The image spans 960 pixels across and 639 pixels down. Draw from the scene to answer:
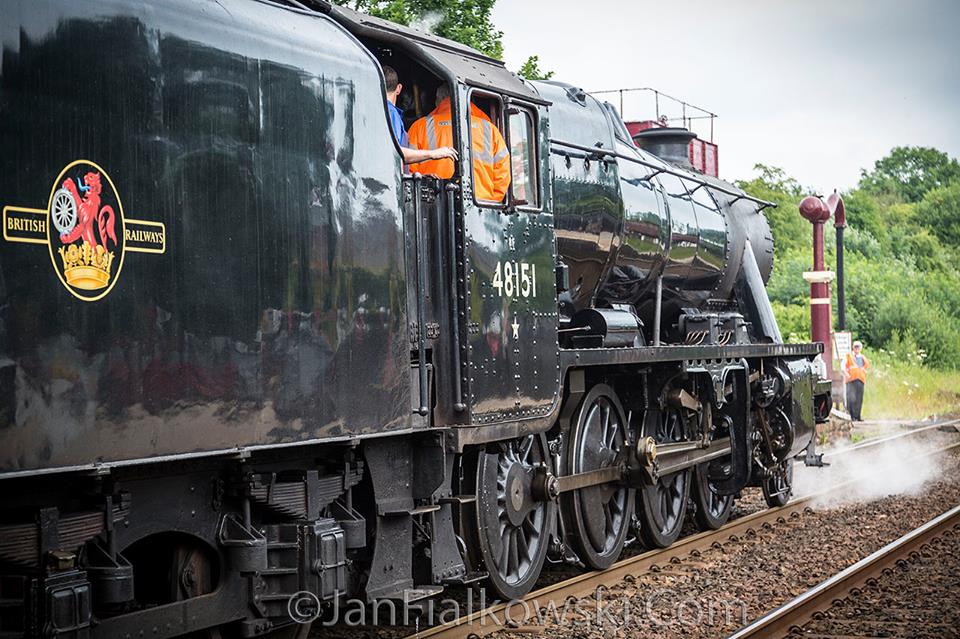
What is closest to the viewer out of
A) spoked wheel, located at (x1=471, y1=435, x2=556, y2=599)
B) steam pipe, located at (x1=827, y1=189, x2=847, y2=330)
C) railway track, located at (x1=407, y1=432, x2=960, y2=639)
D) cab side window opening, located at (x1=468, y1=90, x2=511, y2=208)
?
railway track, located at (x1=407, y1=432, x2=960, y2=639)

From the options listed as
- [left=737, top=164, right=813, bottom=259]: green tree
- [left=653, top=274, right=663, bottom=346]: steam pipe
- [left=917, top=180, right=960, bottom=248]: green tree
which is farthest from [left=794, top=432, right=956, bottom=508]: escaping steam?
[left=917, top=180, right=960, bottom=248]: green tree

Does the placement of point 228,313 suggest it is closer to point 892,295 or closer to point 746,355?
point 746,355

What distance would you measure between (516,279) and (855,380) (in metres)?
16.5

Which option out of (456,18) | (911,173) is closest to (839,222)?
(456,18)

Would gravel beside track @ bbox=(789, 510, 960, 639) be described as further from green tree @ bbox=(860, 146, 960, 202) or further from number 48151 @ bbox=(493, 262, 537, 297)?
green tree @ bbox=(860, 146, 960, 202)

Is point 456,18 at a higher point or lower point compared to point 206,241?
higher

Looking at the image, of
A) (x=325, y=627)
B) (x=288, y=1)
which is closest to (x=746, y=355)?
(x=325, y=627)

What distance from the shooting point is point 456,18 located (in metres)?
18.7

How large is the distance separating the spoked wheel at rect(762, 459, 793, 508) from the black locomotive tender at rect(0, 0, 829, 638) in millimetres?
3499

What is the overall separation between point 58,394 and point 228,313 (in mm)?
932

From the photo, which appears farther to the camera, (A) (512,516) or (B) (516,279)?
(A) (512,516)

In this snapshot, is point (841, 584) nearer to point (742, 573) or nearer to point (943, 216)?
point (742, 573)

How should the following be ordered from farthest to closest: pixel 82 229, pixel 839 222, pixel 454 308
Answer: pixel 839 222 → pixel 454 308 → pixel 82 229

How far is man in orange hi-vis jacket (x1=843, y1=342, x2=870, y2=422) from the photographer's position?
71.7 ft
